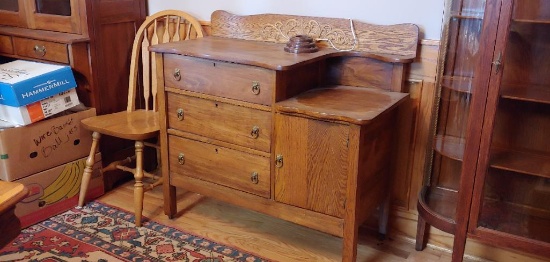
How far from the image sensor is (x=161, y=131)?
2.26 metres

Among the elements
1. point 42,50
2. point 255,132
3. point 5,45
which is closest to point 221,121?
point 255,132

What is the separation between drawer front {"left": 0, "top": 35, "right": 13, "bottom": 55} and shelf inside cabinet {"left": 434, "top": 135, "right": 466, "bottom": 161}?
217cm

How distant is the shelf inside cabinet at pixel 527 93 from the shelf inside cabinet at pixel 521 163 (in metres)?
0.21

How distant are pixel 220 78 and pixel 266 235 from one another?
0.75m

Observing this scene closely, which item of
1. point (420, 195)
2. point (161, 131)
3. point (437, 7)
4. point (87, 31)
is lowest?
point (420, 195)

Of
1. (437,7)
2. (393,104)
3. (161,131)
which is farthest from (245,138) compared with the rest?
(437,7)

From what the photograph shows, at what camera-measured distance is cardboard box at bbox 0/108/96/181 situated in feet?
7.33

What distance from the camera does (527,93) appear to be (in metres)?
1.74

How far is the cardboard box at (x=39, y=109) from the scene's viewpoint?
224 centimetres

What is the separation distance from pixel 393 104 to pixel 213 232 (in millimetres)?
1001

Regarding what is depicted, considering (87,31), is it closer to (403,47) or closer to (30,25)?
(30,25)

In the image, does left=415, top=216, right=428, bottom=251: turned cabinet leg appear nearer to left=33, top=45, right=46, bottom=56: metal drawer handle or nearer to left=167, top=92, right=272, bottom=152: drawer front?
left=167, top=92, right=272, bottom=152: drawer front

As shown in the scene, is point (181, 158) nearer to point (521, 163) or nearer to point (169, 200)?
point (169, 200)

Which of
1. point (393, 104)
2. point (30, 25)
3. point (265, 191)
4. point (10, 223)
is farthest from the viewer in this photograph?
point (30, 25)
